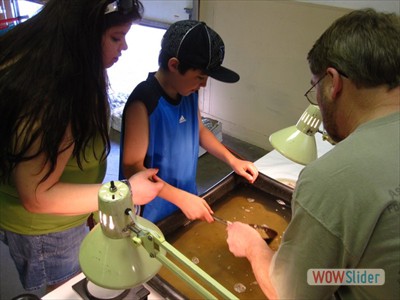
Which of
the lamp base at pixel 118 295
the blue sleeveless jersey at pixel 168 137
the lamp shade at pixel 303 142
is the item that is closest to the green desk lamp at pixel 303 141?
the lamp shade at pixel 303 142

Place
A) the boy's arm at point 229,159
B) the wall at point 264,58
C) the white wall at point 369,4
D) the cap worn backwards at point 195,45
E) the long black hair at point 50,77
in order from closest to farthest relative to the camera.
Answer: the long black hair at point 50,77, the cap worn backwards at point 195,45, the boy's arm at point 229,159, the white wall at point 369,4, the wall at point 264,58

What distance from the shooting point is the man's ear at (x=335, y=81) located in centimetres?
85

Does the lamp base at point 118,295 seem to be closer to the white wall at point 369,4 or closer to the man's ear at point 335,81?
the man's ear at point 335,81

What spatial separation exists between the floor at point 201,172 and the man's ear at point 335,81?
1.40 metres

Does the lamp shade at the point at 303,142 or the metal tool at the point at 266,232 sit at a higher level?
the lamp shade at the point at 303,142

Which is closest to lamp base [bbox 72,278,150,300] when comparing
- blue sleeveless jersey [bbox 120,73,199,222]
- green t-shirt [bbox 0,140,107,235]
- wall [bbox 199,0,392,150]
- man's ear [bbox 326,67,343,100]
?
green t-shirt [bbox 0,140,107,235]

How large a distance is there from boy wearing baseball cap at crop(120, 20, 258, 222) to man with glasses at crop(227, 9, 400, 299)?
21.2 inches

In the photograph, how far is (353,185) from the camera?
0.70m

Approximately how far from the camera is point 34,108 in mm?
982

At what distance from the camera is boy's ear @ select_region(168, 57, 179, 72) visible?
53.4 inches

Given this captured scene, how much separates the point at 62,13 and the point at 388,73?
2.91ft

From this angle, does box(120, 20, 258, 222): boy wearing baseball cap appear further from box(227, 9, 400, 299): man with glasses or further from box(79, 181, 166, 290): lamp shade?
box(79, 181, 166, 290): lamp shade

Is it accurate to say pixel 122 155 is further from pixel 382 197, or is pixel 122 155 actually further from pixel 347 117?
pixel 382 197

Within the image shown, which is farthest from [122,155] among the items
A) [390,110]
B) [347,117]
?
[390,110]
